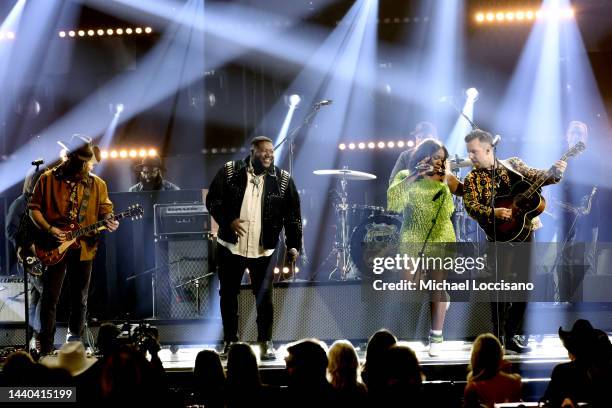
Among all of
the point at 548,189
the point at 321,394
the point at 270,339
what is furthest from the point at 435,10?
the point at 321,394

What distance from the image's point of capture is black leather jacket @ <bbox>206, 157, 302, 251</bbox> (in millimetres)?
6973

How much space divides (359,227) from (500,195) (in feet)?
8.70

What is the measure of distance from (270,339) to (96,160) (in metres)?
2.35

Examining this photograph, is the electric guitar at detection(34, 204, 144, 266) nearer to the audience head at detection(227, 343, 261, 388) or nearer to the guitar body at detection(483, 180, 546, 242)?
the audience head at detection(227, 343, 261, 388)

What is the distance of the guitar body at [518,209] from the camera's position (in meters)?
6.83

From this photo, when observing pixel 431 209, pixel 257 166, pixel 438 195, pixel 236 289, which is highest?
pixel 257 166

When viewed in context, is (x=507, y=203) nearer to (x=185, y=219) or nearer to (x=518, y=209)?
(x=518, y=209)

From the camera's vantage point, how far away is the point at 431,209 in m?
6.88

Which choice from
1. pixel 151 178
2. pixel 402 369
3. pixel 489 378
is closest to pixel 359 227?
pixel 151 178

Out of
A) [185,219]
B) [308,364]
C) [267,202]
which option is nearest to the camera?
[308,364]

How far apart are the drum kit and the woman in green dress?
0.86 metres

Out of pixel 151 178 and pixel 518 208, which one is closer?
pixel 518 208

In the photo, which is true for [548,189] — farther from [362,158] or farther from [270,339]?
[270,339]

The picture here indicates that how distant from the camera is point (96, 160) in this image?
7.49m
